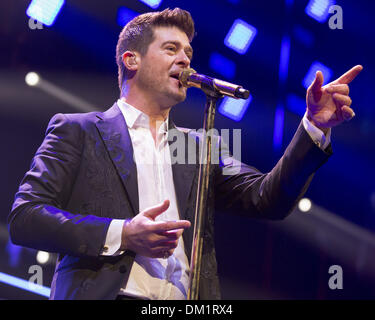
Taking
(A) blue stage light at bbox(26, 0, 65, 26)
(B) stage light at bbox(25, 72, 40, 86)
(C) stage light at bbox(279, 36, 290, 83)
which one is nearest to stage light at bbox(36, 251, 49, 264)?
(B) stage light at bbox(25, 72, 40, 86)

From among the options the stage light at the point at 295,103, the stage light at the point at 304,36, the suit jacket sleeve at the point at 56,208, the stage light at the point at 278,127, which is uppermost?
the stage light at the point at 304,36

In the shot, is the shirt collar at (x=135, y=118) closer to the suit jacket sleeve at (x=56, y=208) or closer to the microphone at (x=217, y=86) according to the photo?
the suit jacket sleeve at (x=56, y=208)

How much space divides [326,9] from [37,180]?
2297 mm

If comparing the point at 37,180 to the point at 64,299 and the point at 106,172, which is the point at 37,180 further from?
the point at 64,299

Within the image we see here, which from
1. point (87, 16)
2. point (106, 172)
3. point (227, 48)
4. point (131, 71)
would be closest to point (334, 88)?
point (106, 172)

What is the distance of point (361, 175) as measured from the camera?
3264mm

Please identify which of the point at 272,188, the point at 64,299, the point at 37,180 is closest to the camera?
the point at 64,299

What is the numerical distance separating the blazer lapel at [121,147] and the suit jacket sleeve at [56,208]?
0.10m

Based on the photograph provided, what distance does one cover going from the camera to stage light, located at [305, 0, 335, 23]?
322 cm

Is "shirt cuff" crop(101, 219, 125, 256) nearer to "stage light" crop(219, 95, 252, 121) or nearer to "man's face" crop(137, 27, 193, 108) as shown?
"man's face" crop(137, 27, 193, 108)

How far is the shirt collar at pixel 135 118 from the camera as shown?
2.17m

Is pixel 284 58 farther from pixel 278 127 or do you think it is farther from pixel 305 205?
pixel 305 205

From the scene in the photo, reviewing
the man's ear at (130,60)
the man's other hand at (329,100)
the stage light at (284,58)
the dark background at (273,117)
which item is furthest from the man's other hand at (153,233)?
the stage light at (284,58)

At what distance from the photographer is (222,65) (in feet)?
10.4
